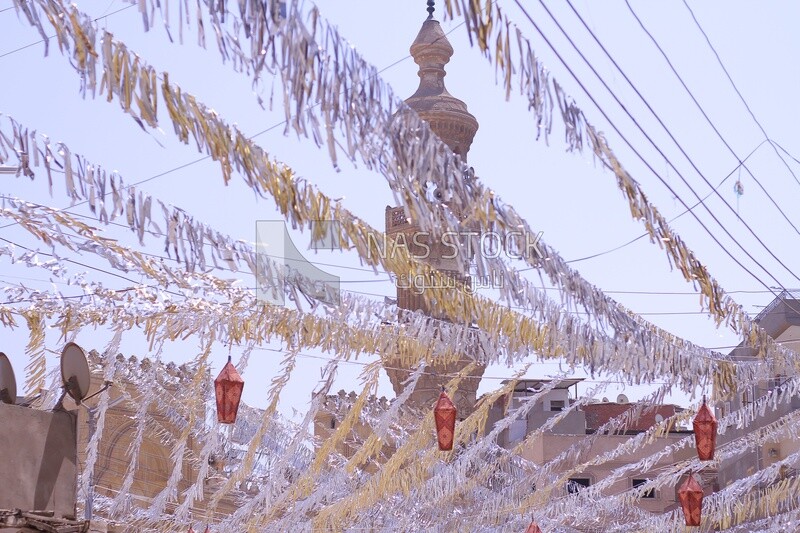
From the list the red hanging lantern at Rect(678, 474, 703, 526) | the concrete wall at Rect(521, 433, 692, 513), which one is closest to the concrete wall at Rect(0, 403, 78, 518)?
the red hanging lantern at Rect(678, 474, 703, 526)

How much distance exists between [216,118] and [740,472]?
2416cm

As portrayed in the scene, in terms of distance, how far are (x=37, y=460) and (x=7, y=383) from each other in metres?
0.79

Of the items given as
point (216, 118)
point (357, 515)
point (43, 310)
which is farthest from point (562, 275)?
point (357, 515)

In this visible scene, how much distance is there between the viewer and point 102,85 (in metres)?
5.18

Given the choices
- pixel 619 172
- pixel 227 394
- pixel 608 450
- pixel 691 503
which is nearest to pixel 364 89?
pixel 619 172

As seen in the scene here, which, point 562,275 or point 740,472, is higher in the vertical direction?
point 562,275

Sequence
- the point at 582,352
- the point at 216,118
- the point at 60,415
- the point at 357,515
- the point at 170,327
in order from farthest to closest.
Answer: the point at 357,515, the point at 170,327, the point at 582,352, the point at 60,415, the point at 216,118

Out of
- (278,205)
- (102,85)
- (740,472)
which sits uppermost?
(102,85)

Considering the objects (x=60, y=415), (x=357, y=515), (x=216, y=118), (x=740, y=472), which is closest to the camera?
(x=216, y=118)

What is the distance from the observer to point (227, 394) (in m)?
10.6

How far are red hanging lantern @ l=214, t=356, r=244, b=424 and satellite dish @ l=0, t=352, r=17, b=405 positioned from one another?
2.95m

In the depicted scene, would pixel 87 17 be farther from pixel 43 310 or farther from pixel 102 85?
pixel 43 310

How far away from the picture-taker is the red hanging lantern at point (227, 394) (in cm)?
1055

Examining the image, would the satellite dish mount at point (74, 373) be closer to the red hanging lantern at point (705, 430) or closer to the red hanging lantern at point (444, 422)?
the red hanging lantern at point (444, 422)
